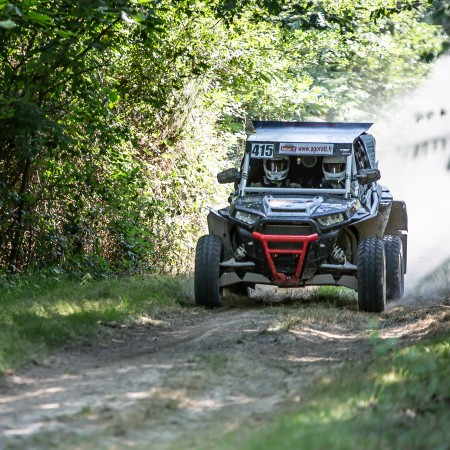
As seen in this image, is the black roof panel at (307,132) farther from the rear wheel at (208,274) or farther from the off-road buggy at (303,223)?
the rear wheel at (208,274)

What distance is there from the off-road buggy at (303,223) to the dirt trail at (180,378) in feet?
2.52

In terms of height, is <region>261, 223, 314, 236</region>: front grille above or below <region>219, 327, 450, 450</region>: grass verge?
above

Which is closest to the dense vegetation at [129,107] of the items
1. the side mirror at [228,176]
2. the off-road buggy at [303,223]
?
the side mirror at [228,176]

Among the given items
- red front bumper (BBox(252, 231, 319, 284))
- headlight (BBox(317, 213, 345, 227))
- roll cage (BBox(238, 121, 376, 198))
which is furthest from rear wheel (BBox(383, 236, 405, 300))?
red front bumper (BBox(252, 231, 319, 284))

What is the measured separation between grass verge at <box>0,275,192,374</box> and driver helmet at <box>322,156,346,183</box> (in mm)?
2389

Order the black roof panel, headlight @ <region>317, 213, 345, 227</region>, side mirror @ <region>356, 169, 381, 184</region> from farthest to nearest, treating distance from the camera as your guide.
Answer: the black roof panel → side mirror @ <region>356, 169, 381, 184</region> → headlight @ <region>317, 213, 345, 227</region>

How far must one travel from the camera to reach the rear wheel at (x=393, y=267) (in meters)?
12.8

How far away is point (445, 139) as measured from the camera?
6.23 metres

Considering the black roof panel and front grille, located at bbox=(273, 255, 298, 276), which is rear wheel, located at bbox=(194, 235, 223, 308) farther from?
the black roof panel

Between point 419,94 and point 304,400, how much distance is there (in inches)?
1191

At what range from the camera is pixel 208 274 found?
1201 centimetres

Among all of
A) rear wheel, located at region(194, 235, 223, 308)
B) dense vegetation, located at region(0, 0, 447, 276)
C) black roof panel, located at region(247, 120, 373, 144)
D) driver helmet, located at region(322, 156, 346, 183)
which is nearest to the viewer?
dense vegetation, located at region(0, 0, 447, 276)

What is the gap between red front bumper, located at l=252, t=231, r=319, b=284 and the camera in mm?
11609

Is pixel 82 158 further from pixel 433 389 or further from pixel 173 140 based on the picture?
pixel 433 389
